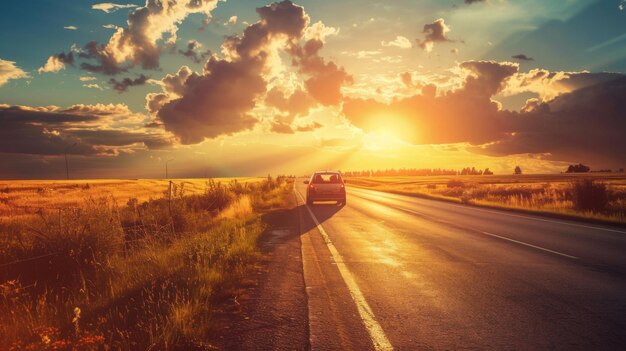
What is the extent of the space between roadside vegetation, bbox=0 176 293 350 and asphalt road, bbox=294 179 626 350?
1.32 m

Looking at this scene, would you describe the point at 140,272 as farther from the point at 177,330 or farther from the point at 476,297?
the point at 476,297

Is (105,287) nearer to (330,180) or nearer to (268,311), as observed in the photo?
(268,311)

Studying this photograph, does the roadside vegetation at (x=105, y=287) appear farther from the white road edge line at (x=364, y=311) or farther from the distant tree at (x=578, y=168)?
the distant tree at (x=578, y=168)

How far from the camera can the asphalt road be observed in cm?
399

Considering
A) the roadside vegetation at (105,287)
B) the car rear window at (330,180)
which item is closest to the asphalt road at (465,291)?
the roadside vegetation at (105,287)

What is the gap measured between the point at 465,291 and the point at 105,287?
5547 millimetres

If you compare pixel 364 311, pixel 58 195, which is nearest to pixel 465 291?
pixel 364 311

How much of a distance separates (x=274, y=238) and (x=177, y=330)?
7178 millimetres

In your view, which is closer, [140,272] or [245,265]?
[140,272]

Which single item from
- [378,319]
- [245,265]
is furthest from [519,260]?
[245,265]

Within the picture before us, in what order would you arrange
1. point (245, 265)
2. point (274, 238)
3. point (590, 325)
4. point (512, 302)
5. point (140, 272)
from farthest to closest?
point (274, 238), point (245, 265), point (140, 272), point (512, 302), point (590, 325)

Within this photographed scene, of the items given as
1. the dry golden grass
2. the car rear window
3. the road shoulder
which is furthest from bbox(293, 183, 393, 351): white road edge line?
the car rear window

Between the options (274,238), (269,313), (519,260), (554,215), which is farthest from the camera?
(554,215)

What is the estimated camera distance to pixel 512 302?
518cm
